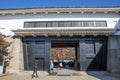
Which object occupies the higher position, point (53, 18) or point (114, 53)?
point (53, 18)

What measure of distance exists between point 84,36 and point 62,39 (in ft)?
7.30

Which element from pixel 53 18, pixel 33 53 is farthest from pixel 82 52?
pixel 33 53

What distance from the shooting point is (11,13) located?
20938 mm

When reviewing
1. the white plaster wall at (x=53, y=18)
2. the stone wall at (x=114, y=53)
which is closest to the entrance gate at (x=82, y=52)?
the stone wall at (x=114, y=53)

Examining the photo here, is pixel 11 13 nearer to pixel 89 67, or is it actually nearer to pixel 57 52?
pixel 89 67

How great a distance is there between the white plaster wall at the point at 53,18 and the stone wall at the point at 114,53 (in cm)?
143

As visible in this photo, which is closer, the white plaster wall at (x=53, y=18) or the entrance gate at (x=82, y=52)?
the entrance gate at (x=82, y=52)

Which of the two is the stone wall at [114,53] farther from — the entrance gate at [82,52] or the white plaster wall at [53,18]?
the white plaster wall at [53,18]

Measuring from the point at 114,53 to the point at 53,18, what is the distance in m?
7.00

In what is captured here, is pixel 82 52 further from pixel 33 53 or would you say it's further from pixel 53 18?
A: pixel 33 53

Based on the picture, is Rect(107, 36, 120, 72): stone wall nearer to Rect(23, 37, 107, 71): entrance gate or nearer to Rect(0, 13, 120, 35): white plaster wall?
Rect(23, 37, 107, 71): entrance gate

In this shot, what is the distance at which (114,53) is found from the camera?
19.7 meters

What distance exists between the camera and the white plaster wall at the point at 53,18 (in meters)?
20.4

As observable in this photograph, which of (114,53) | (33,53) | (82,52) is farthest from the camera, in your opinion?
(33,53)
